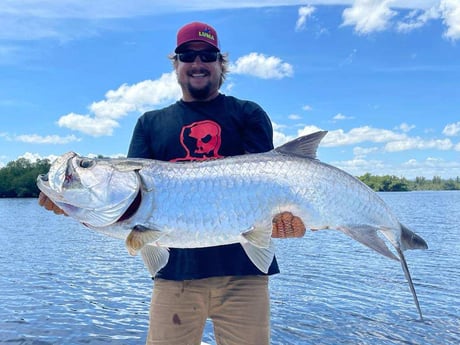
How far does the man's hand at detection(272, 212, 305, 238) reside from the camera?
391cm

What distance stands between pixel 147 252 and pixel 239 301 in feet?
3.27

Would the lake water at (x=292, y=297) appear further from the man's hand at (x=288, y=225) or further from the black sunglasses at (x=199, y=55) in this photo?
the black sunglasses at (x=199, y=55)

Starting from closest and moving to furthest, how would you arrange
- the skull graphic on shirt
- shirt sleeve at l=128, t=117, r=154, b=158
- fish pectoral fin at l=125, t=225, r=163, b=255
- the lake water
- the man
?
fish pectoral fin at l=125, t=225, r=163, b=255 → the man → the skull graphic on shirt → shirt sleeve at l=128, t=117, r=154, b=158 → the lake water

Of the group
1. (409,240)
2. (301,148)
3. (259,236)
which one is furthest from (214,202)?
(409,240)

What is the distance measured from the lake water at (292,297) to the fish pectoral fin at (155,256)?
7.54 m

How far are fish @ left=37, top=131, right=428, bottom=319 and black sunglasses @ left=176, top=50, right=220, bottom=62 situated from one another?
144cm

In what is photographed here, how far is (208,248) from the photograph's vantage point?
434cm

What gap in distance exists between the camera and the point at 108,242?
2897cm

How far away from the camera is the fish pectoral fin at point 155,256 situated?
13.3 feet

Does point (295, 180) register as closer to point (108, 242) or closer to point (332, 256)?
point (332, 256)

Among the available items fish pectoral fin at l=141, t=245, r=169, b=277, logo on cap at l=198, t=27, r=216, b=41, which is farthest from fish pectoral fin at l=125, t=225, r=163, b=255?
logo on cap at l=198, t=27, r=216, b=41

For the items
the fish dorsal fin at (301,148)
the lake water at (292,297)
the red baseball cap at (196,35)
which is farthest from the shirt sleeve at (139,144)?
the lake water at (292,297)

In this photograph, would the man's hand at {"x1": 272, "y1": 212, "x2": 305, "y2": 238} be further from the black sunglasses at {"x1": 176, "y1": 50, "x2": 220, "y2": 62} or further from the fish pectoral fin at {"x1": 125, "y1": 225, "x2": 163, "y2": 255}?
the black sunglasses at {"x1": 176, "y1": 50, "x2": 220, "y2": 62}

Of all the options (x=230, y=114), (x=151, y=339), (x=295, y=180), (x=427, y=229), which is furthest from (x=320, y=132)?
(x=427, y=229)
